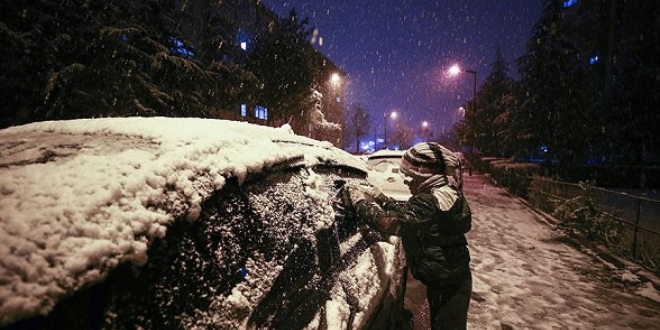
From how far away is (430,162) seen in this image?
236 centimetres

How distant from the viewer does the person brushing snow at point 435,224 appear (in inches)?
84.4

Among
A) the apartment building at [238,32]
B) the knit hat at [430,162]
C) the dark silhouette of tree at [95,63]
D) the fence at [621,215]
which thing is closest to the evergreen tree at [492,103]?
the apartment building at [238,32]

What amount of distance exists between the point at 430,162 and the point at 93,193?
2036mm

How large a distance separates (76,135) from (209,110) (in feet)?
29.5

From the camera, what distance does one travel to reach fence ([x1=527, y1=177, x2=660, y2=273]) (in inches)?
212

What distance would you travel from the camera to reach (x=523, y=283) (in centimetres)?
459

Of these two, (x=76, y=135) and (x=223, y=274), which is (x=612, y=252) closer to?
(x=223, y=274)

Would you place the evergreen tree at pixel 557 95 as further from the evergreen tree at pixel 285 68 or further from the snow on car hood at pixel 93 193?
the snow on car hood at pixel 93 193

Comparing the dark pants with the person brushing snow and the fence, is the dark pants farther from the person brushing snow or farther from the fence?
the fence

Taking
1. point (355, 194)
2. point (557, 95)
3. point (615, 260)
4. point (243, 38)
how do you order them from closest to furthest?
point (355, 194) < point (615, 260) < point (557, 95) < point (243, 38)

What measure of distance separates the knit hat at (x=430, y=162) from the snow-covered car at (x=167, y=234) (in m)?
0.80

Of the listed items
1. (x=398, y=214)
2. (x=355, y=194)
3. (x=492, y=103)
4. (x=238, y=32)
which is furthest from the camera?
(x=492, y=103)

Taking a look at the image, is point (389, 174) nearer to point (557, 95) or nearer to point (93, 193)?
point (93, 193)

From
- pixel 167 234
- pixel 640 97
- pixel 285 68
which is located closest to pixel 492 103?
pixel 640 97
